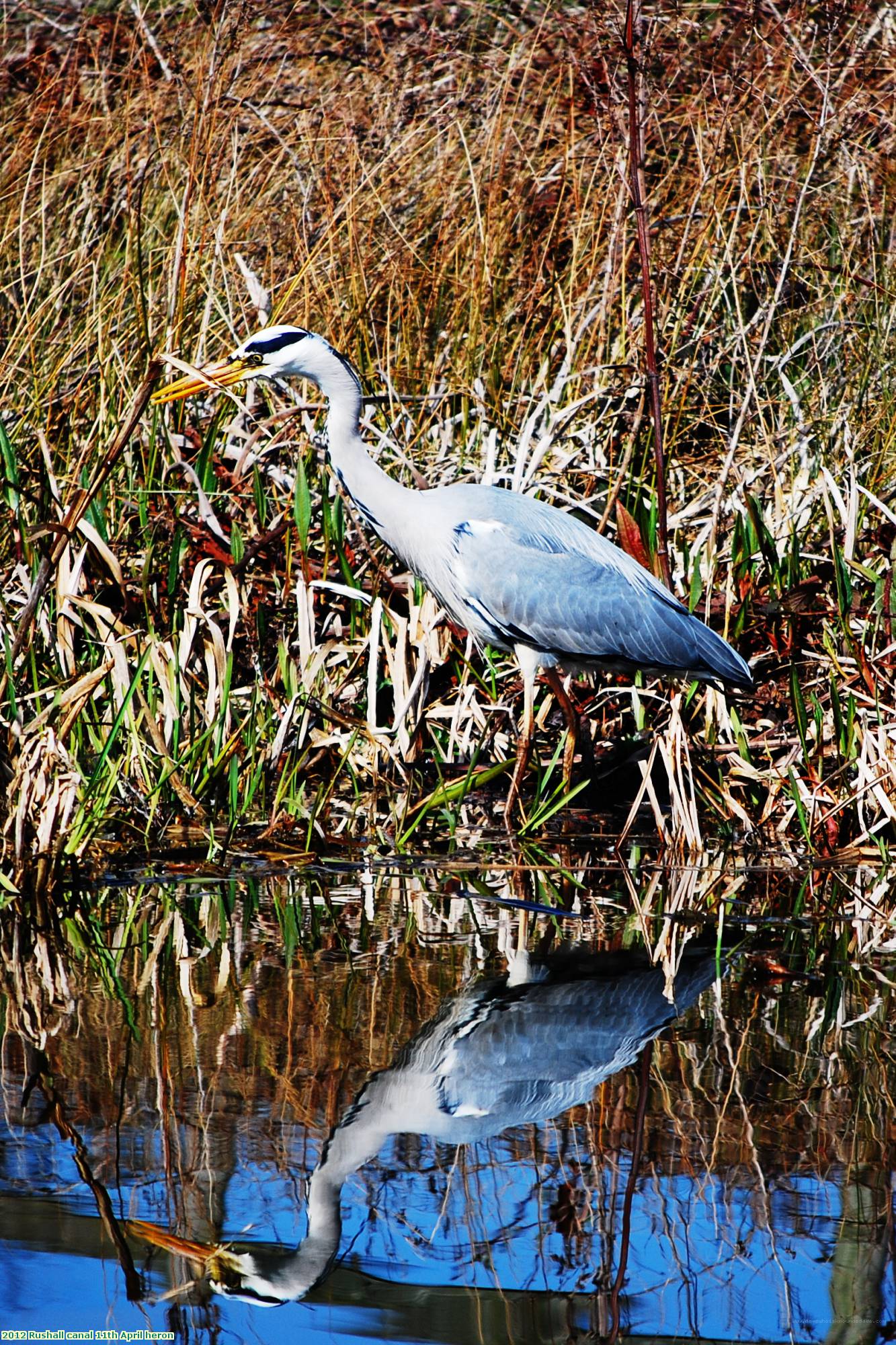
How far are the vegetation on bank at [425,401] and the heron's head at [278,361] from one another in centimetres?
42

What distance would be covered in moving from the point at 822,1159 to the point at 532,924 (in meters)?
1.34

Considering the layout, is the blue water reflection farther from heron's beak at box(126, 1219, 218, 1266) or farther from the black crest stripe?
the black crest stripe

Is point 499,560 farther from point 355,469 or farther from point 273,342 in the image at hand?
point 273,342

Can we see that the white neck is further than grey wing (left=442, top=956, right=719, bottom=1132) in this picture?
Yes

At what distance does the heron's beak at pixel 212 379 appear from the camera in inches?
184

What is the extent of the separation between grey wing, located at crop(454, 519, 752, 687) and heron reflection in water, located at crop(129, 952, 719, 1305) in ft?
4.65

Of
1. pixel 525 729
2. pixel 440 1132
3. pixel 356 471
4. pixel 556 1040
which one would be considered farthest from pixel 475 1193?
pixel 356 471

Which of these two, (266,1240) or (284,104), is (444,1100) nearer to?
(266,1240)

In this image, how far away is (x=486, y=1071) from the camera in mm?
2803

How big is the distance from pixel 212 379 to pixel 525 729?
145cm

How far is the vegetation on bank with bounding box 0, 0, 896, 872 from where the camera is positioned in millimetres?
4453

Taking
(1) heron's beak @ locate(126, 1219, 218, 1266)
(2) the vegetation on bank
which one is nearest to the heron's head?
(2) the vegetation on bank

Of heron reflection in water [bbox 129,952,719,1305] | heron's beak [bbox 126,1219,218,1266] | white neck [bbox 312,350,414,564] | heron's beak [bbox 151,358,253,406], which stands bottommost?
heron's beak [bbox 126,1219,218,1266]

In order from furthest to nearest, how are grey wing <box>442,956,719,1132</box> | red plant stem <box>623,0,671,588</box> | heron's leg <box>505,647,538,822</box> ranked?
heron's leg <box>505,647,538,822</box> → red plant stem <box>623,0,671,588</box> → grey wing <box>442,956,719,1132</box>
